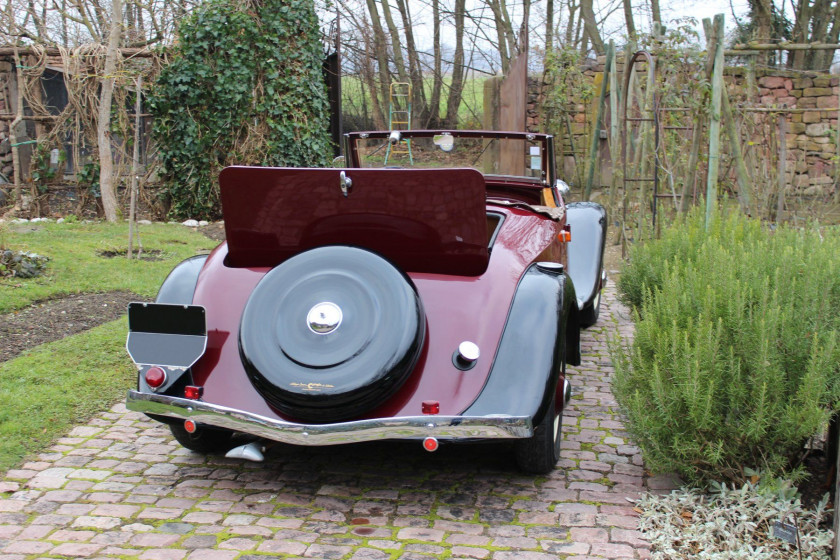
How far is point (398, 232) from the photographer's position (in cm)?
350

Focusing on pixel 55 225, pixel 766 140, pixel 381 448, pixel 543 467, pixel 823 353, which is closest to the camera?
pixel 823 353

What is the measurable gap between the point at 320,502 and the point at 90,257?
226 inches

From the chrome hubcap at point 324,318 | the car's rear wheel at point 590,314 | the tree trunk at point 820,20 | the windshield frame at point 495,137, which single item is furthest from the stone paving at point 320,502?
the tree trunk at point 820,20

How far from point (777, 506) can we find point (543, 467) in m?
0.94

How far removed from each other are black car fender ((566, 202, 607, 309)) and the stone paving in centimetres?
152

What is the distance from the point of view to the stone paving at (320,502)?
9.53ft

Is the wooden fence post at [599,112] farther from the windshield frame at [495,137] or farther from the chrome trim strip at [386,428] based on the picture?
the chrome trim strip at [386,428]

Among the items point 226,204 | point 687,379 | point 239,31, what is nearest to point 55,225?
point 239,31

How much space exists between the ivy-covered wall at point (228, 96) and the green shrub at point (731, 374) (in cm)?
896

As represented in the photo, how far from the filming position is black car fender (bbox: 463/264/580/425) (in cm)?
305

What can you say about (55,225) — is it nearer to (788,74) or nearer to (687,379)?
(687,379)

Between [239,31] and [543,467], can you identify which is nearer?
[543,467]

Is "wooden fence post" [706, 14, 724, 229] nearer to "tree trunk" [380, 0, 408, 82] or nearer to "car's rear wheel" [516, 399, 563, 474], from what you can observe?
"car's rear wheel" [516, 399, 563, 474]

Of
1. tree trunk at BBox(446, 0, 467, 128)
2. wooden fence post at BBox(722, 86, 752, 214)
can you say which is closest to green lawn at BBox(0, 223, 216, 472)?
wooden fence post at BBox(722, 86, 752, 214)
